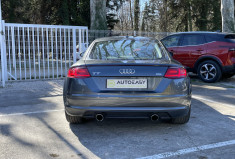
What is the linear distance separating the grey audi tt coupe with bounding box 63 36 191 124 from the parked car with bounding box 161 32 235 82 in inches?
220

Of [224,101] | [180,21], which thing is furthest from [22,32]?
[180,21]

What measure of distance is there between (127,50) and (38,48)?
5.96m

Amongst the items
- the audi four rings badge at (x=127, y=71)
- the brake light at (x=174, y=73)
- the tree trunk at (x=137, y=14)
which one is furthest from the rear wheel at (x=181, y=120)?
the tree trunk at (x=137, y=14)

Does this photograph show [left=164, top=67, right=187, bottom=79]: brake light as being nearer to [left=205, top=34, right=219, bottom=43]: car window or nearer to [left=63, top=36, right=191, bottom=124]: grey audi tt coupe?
[left=63, top=36, right=191, bottom=124]: grey audi tt coupe

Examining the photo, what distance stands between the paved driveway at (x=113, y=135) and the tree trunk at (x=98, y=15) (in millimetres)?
9771

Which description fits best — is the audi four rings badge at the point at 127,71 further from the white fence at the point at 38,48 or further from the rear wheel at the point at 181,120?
the white fence at the point at 38,48

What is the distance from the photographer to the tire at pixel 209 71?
9.50 m

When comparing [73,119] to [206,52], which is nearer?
[73,119]

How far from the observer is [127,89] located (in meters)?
4.02

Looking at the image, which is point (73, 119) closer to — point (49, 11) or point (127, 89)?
point (127, 89)

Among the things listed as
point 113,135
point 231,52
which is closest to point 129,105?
point 113,135

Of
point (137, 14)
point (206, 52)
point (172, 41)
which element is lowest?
point (206, 52)

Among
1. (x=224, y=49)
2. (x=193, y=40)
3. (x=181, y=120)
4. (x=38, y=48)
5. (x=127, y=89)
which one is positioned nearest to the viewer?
(x=127, y=89)

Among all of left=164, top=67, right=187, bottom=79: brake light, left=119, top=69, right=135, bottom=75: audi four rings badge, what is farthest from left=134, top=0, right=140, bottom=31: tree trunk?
left=119, top=69, right=135, bottom=75: audi four rings badge
